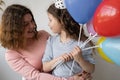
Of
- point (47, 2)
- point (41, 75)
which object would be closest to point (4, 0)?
point (47, 2)

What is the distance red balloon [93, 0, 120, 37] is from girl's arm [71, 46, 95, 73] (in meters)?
0.23

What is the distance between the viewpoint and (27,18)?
5.19ft

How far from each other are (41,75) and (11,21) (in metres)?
0.41

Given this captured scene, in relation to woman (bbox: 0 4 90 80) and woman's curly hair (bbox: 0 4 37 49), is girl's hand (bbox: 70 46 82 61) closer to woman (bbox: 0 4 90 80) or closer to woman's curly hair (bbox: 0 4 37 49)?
woman (bbox: 0 4 90 80)

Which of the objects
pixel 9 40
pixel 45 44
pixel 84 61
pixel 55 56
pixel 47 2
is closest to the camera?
pixel 84 61

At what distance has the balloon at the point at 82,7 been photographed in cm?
112

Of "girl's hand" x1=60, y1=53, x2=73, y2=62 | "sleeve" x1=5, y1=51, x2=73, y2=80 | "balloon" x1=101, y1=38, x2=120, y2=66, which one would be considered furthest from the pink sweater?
"balloon" x1=101, y1=38, x2=120, y2=66

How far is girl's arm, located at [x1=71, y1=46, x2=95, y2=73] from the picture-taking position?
1.25 meters

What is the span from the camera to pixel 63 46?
1452 millimetres

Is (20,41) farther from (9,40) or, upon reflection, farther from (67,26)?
(67,26)

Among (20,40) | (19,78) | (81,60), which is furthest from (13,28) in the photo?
(19,78)

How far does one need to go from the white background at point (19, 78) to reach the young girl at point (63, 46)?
0.59 meters

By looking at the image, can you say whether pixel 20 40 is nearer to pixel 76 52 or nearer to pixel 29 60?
pixel 29 60

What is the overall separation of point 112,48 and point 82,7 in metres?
0.24
